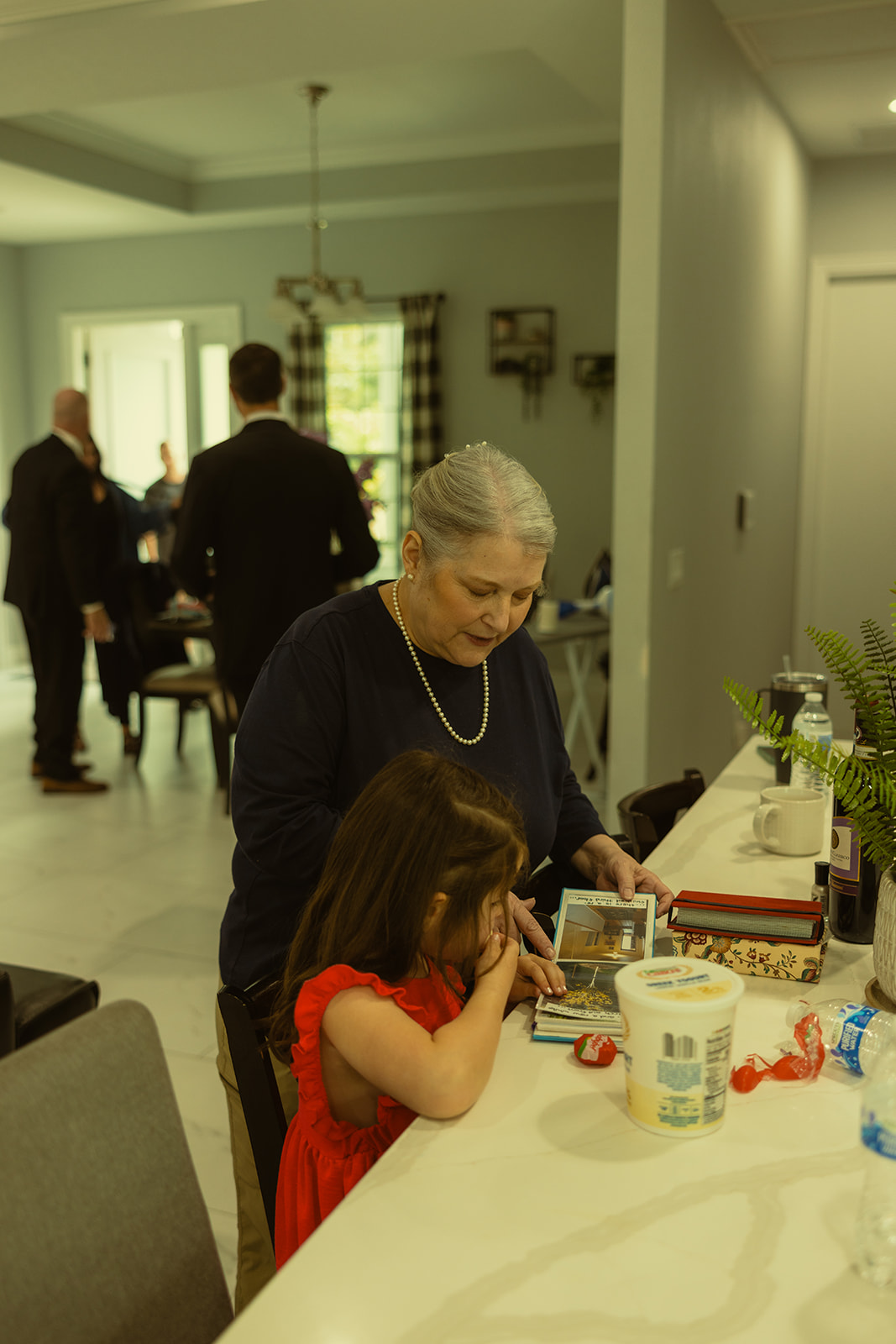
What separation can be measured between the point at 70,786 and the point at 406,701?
373 cm

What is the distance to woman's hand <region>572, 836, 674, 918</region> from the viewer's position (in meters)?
1.52

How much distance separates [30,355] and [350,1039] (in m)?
7.71

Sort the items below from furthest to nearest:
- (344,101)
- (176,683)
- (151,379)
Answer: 1. (151,379)
2. (344,101)
3. (176,683)

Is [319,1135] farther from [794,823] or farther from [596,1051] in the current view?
[794,823]

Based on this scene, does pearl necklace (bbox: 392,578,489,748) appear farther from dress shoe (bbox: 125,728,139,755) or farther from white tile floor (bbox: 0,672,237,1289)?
dress shoe (bbox: 125,728,139,755)

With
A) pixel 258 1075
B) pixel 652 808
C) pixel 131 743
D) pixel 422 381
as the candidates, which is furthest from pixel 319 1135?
pixel 422 381

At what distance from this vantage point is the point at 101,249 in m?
7.44

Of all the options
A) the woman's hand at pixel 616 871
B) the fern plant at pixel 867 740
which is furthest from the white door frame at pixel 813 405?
the fern plant at pixel 867 740

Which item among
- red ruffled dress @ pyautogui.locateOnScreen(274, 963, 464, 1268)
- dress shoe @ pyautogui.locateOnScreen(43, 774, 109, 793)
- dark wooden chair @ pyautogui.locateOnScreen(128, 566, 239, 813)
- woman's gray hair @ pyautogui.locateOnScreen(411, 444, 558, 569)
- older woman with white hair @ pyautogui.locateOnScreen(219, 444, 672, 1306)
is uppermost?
woman's gray hair @ pyautogui.locateOnScreen(411, 444, 558, 569)

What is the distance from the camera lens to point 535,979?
4.24 ft

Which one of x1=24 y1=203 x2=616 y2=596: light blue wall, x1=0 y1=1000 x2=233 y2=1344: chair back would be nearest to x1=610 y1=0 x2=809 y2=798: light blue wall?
x1=24 y1=203 x2=616 y2=596: light blue wall

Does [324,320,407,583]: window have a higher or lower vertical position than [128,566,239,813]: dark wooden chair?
higher

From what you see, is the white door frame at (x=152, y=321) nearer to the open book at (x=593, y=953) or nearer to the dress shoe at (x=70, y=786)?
the dress shoe at (x=70, y=786)

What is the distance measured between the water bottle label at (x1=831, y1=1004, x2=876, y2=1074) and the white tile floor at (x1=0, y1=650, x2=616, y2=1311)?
1.31 m
